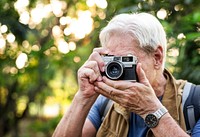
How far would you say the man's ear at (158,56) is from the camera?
2.70 m

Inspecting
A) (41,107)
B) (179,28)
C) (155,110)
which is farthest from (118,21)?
(41,107)

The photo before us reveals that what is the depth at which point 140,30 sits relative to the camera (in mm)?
2621

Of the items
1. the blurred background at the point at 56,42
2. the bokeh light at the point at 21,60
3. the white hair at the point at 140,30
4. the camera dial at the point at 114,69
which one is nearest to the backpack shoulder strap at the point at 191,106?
the white hair at the point at 140,30

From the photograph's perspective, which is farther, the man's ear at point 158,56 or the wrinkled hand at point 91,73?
the man's ear at point 158,56

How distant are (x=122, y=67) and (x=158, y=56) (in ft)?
1.12

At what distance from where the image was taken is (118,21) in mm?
2693

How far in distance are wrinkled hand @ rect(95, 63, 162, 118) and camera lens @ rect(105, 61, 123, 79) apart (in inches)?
1.1

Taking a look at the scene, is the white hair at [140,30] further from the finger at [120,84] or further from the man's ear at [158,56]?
the finger at [120,84]

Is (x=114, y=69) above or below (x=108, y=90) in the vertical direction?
above

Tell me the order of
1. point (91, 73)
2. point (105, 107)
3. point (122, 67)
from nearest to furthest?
point (122, 67) < point (91, 73) < point (105, 107)

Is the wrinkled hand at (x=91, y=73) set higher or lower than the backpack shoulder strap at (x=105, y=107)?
higher

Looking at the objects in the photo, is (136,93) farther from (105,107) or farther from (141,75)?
→ (105,107)

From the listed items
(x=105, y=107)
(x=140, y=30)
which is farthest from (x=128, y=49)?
(x=105, y=107)

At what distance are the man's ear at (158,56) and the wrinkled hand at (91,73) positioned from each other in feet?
0.97
